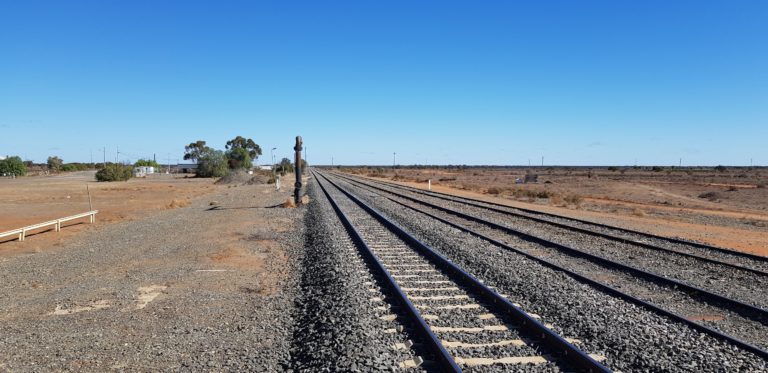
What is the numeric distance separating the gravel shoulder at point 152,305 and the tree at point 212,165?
269 ft

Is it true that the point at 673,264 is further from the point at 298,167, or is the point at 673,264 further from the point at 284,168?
the point at 284,168

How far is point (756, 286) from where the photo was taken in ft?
31.9

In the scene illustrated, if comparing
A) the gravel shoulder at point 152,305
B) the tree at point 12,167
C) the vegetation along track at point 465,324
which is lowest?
the gravel shoulder at point 152,305

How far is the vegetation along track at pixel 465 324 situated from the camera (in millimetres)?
5684

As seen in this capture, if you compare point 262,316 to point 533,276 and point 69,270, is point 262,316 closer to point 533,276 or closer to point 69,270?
point 533,276

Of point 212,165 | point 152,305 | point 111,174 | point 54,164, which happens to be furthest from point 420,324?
point 54,164

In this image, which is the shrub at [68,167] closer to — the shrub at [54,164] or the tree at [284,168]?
the shrub at [54,164]

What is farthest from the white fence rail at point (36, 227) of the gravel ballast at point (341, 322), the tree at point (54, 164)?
the tree at point (54, 164)

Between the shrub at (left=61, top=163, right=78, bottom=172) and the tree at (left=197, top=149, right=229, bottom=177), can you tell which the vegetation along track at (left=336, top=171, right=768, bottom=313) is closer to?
the tree at (left=197, top=149, right=229, bottom=177)

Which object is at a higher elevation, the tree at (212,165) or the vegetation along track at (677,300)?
the tree at (212,165)

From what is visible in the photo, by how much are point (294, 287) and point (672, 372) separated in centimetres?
620

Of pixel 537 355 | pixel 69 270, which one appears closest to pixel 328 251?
pixel 69 270

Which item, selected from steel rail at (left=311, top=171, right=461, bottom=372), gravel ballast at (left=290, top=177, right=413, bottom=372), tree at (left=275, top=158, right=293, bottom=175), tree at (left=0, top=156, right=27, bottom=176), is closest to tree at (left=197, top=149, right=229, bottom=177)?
tree at (left=275, top=158, right=293, bottom=175)

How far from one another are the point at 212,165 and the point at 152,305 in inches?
3667
